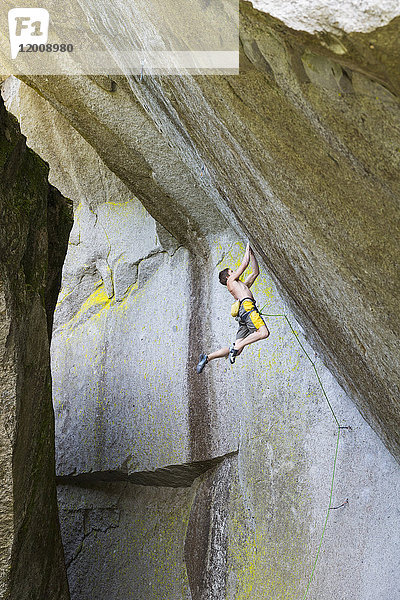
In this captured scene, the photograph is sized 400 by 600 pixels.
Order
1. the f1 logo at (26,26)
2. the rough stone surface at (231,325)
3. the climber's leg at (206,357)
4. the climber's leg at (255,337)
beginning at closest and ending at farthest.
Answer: the rough stone surface at (231,325)
the climber's leg at (255,337)
the climber's leg at (206,357)
the f1 logo at (26,26)

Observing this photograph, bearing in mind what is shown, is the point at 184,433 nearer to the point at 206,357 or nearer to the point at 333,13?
the point at 206,357

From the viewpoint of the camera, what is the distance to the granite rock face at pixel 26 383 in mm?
2443

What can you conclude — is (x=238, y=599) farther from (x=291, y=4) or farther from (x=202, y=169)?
(x=291, y=4)

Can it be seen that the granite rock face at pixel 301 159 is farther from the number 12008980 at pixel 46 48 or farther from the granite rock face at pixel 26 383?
the granite rock face at pixel 26 383

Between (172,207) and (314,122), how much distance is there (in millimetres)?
2340

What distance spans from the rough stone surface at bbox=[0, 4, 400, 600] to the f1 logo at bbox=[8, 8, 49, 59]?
221mm

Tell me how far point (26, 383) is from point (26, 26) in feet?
6.69

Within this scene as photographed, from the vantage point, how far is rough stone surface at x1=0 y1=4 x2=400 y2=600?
1.47 metres

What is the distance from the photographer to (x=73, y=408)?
4102mm

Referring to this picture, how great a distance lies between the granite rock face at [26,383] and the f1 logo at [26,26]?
85 centimetres

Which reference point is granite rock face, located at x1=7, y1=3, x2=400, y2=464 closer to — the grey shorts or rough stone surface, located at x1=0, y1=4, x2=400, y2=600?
rough stone surface, located at x1=0, y1=4, x2=400, y2=600

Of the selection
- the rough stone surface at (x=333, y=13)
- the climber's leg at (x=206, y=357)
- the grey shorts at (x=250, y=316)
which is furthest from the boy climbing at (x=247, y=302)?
the rough stone surface at (x=333, y=13)

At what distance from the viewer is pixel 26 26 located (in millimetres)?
3498

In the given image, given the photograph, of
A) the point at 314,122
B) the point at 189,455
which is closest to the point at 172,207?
the point at 189,455
